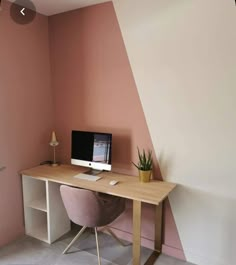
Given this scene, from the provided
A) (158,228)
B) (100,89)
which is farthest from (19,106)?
(158,228)

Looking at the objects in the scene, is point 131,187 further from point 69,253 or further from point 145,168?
point 69,253

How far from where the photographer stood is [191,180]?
2.17 metres

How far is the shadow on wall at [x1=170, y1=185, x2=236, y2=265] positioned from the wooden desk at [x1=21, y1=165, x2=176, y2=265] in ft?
0.61

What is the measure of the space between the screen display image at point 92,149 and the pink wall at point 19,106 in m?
0.52

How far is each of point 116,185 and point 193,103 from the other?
3.30ft

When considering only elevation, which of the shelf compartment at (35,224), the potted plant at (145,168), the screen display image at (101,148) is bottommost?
the shelf compartment at (35,224)

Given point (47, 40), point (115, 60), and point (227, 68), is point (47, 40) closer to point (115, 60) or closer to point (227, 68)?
point (115, 60)

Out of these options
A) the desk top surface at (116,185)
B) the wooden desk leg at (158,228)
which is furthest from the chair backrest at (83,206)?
the wooden desk leg at (158,228)

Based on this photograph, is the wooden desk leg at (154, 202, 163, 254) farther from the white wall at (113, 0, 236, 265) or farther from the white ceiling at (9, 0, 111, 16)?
the white ceiling at (9, 0, 111, 16)

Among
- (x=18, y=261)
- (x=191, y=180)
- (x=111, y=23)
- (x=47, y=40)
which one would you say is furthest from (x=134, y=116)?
(x=18, y=261)

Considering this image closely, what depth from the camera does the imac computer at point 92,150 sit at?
2.42 metres

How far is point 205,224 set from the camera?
7.05ft

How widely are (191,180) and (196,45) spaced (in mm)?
1181

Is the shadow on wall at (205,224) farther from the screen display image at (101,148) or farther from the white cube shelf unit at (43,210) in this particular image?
the white cube shelf unit at (43,210)
